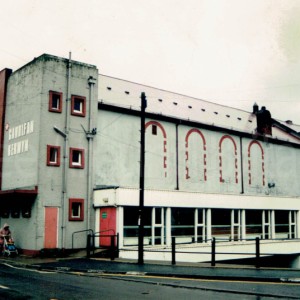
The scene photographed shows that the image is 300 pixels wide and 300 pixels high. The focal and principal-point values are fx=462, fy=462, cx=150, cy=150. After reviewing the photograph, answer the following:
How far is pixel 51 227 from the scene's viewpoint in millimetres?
26453

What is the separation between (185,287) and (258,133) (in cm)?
3277

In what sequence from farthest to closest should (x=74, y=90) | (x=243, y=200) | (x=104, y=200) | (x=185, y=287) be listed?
(x=243, y=200), (x=74, y=90), (x=104, y=200), (x=185, y=287)

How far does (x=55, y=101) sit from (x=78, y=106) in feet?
4.93

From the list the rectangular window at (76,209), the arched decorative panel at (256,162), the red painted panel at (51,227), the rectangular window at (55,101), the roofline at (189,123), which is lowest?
the red painted panel at (51,227)

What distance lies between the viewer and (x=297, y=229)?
37531mm

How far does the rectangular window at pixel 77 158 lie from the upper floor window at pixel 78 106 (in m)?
2.24

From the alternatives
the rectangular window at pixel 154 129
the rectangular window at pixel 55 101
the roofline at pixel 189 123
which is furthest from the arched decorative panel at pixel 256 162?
the rectangular window at pixel 55 101

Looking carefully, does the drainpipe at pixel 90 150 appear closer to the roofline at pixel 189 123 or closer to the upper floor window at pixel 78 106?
the upper floor window at pixel 78 106

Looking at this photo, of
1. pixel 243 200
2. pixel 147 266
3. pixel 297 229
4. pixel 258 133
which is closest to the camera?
pixel 147 266

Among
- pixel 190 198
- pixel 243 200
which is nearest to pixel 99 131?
pixel 190 198

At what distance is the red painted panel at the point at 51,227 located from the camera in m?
26.2

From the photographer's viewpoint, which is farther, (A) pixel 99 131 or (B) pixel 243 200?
(B) pixel 243 200

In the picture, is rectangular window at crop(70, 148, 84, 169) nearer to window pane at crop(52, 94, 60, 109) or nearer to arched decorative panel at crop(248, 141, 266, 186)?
window pane at crop(52, 94, 60, 109)

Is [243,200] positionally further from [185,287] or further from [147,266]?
[185,287]
